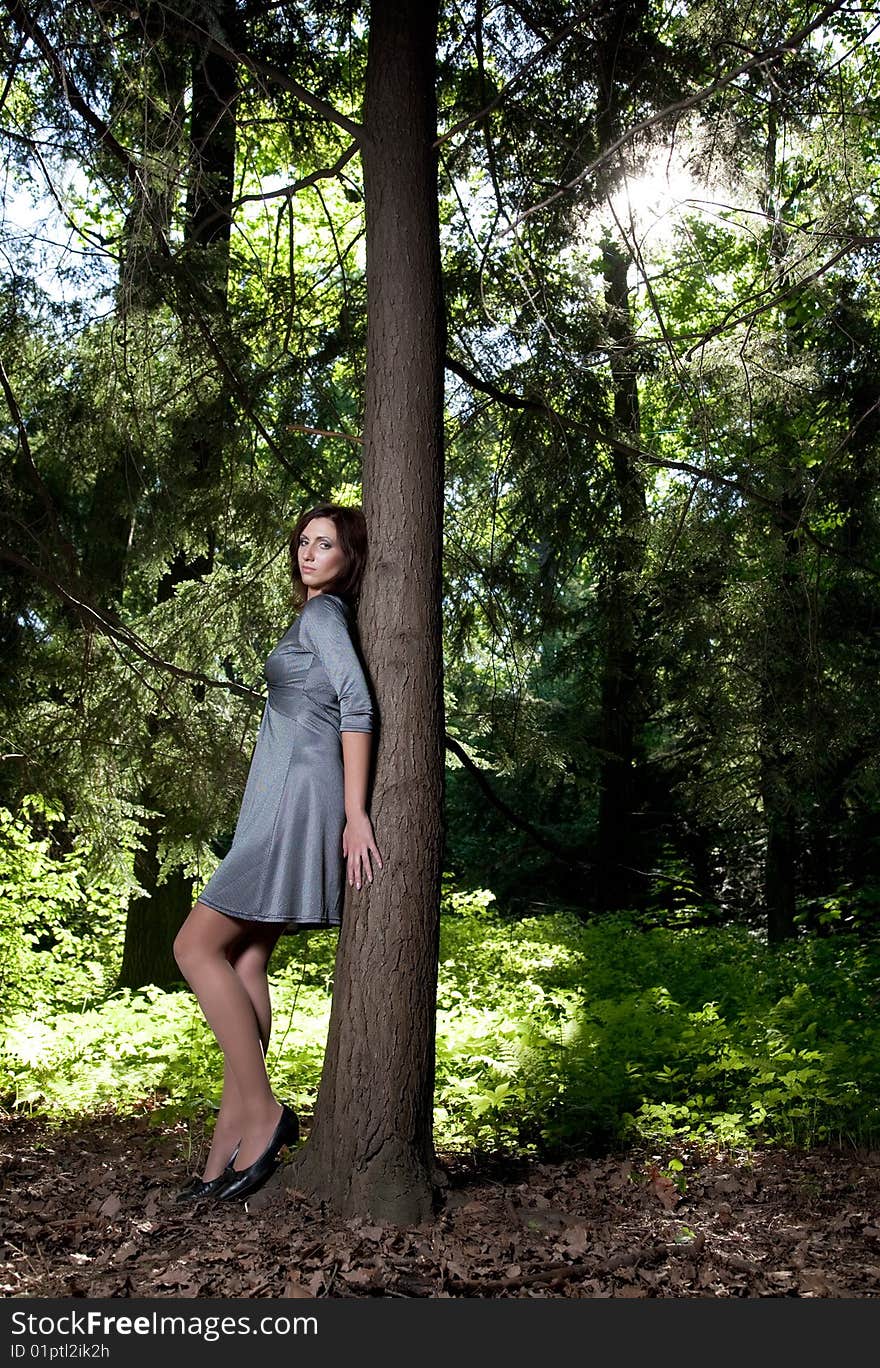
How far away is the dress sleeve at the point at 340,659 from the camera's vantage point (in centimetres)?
382

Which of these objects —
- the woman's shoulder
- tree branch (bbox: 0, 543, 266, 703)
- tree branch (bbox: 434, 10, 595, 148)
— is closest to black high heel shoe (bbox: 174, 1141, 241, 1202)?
the woman's shoulder

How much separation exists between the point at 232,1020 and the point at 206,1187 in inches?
23.3

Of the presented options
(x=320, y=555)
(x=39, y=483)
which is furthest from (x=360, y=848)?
(x=39, y=483)

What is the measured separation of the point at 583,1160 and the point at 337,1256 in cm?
175

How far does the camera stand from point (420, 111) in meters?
4.20

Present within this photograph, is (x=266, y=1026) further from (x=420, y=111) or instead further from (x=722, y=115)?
(x=722, y=115)

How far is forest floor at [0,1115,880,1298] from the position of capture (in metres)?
3.19

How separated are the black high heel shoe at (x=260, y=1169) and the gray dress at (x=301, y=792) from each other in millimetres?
708

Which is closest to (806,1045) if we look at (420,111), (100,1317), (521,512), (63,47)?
(521,512)

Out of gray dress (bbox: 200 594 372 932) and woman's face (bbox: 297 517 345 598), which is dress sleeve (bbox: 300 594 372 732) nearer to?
gray dress (bbox: 200 594 372 932)

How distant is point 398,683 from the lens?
3936 mm

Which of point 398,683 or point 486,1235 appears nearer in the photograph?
point 486,1235

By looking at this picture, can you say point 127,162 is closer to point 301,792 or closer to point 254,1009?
point 301,792

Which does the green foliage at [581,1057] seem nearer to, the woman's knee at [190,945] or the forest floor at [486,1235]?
the forest floor at [486,1235]
